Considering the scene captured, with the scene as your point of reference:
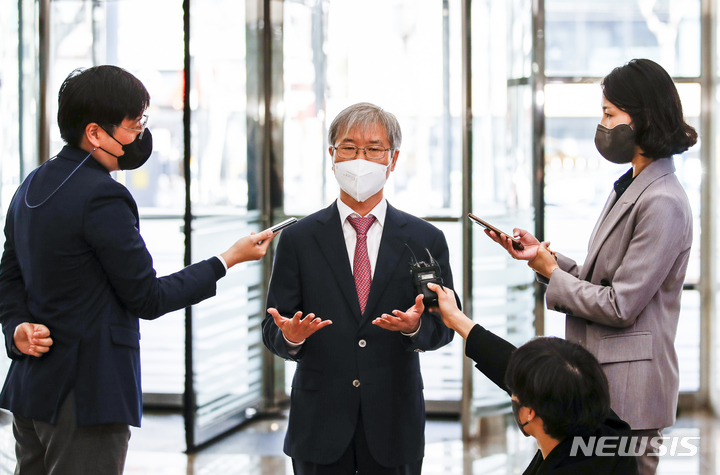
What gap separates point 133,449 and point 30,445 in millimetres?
2219

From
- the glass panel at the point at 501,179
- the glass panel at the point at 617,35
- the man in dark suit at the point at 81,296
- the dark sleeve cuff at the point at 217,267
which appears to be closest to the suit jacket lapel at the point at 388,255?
the dark sleeve cuff at the point at 217,267

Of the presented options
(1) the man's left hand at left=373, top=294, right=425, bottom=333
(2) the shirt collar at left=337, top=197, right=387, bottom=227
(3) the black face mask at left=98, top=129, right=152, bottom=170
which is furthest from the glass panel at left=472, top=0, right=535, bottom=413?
(3) the black face mask at left=98, top=129, right=152, bottom=170

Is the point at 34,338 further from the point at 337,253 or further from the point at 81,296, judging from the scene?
the point at 337,253

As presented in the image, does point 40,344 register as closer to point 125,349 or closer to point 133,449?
point 125,349

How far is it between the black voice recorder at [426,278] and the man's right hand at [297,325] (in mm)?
259

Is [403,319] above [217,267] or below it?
below

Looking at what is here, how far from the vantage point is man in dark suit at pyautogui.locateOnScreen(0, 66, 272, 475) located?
1622mm

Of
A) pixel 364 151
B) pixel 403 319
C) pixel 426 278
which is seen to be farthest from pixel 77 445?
pixel 364 151

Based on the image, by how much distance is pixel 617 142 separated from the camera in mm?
1803

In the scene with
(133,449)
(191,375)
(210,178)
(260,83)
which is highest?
(260,83)

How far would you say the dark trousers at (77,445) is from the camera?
1.62 m

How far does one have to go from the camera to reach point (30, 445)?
1720 millimetres

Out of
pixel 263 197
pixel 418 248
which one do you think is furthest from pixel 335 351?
pixel 263 197

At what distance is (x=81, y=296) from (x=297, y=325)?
53 centimetres
